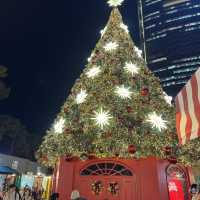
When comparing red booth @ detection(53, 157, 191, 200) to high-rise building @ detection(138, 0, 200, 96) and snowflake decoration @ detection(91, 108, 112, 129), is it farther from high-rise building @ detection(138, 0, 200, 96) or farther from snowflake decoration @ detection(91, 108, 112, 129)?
high-rise building @ detection(138, 0, 200, 96)

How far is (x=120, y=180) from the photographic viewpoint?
24.2 ft

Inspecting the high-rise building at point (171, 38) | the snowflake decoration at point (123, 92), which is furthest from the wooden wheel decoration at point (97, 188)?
the high-rise building at point (171, 38)

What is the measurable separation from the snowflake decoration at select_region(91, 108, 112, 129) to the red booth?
4.31ft

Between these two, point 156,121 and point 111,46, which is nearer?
point 156,121

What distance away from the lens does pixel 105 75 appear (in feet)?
27.2

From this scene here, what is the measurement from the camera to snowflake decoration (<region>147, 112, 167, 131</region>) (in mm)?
7220

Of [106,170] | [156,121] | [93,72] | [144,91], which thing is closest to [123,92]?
[144,91]

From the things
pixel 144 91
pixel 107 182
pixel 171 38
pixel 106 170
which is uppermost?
pixel 171 38

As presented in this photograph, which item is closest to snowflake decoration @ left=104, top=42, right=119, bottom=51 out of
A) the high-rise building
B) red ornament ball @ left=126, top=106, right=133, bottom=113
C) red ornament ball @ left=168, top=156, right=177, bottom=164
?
red ornament ball @ left=126, top=106, right=133, bottom=113

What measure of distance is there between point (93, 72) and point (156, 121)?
2.86 metres

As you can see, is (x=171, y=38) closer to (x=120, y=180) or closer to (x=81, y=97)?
(x=81, y=97)

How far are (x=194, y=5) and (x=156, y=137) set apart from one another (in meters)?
82.0

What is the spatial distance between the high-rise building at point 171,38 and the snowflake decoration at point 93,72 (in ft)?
201

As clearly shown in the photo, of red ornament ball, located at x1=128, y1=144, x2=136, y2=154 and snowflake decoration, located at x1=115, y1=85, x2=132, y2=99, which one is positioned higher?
snowflake decoration, located at x1=115, y1=85, x2=132, y2=99
